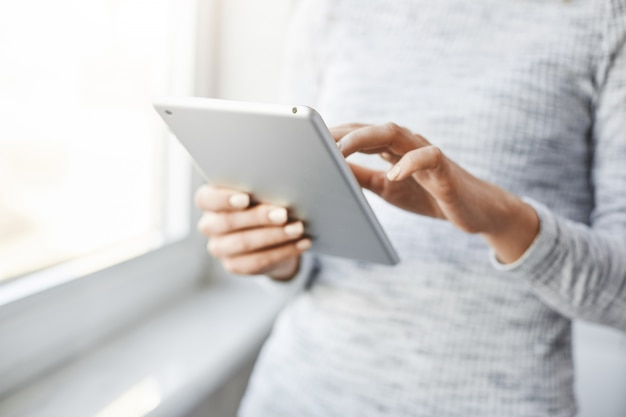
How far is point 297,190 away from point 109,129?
519 mm

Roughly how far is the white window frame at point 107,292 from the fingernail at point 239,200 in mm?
329

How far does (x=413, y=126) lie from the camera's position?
724mm

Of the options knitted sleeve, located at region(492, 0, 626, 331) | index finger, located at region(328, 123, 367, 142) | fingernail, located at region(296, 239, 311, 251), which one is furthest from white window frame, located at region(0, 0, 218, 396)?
knitted sleeve, located at region(492, 0, 626, 331)

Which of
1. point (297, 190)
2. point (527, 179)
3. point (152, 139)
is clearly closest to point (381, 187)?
point (297, 190)

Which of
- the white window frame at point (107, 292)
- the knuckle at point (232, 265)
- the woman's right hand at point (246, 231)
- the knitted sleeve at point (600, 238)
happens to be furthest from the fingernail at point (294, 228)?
the white window frame at point (107, 292)

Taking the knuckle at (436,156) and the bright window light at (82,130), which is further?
the bright window light at (82,130)

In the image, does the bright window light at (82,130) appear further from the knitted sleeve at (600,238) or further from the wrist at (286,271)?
the knitted sleeve at (600,238)

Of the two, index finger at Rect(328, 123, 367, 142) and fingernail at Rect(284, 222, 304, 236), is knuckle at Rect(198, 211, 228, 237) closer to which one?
fingernail at Rect(284, 222, 304, 236)

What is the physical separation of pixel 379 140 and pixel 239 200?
18 centimetres

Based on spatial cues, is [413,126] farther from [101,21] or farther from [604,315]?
[101,21]

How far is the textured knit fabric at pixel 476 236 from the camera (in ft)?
2.21

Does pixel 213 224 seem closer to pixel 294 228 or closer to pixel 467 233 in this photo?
pixel 294 228

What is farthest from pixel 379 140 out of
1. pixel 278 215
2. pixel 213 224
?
pixel 213 224

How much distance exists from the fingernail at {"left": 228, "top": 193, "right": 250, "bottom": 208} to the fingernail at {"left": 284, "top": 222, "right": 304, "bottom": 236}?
5 centimetres
